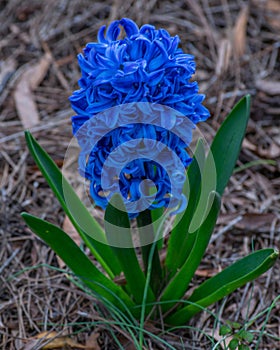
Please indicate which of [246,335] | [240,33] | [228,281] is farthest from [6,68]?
[246,335]

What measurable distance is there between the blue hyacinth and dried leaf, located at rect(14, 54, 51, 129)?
1.62 meters

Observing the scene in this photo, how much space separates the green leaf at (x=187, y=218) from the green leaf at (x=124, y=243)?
0.19 meters

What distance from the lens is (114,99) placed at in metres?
1.57

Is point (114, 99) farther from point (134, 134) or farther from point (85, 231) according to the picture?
point (85, 231)

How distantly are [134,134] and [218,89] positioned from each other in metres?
1.87

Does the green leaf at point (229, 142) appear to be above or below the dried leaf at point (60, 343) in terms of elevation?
above

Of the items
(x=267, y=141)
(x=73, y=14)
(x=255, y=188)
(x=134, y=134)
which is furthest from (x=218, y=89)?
(x=134, y=134)

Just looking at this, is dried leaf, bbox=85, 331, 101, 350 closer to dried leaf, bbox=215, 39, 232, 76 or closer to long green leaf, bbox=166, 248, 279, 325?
long green leaf, bbox=166, 248, 279, 325

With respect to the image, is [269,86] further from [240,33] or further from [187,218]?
[187,218]

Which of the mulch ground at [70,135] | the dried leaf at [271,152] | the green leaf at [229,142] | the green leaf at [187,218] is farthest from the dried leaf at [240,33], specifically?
the green leaf at [187,218]

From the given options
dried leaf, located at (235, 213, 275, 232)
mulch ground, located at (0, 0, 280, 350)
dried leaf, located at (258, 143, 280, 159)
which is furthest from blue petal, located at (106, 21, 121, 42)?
dried leaf, located at (258, 143, 280, 159)

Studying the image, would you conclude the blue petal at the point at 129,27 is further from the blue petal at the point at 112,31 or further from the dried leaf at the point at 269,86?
the dried leaf at the point at 269,86

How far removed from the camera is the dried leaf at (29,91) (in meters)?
3.24

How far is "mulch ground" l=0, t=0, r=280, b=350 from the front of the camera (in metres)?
2.25
